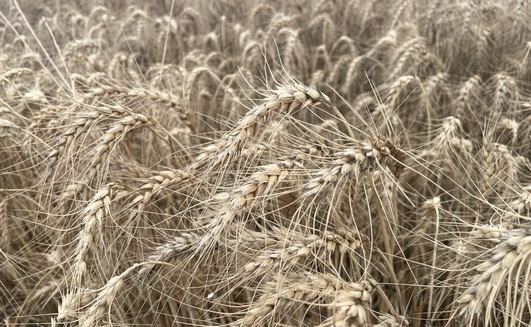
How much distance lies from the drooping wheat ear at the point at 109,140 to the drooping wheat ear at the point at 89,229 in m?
0.15

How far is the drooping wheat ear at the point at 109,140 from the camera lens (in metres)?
1.55

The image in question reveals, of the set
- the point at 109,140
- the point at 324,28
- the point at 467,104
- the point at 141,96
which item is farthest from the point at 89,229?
the point at 324,28

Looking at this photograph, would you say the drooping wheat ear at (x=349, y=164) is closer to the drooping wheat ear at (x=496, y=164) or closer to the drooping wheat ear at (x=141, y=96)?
the drooping wheat ear at (x=496, y=164)

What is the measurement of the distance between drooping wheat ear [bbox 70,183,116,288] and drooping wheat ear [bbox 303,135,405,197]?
0.64m

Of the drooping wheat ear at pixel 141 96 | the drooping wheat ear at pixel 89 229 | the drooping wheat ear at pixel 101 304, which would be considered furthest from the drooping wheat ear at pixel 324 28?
the drooping wheat ear at pixel 101 304

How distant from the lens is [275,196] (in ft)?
4.62

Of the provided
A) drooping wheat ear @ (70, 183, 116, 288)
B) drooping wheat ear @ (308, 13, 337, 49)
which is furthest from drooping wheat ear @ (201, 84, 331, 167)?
drooping wheat ear @ (308, 13, 337, 49)

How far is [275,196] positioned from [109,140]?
612 millimetres

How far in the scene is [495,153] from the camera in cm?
187

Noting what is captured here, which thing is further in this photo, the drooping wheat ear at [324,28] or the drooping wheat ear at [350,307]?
the drooping wheat ear at [324,28]

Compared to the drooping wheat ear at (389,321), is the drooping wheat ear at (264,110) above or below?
above

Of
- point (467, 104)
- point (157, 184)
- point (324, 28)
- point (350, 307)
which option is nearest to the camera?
point (350, 307)

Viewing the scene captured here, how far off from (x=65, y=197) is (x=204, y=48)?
2.76 metres

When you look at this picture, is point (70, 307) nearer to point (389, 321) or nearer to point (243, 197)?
point (243, 197)
